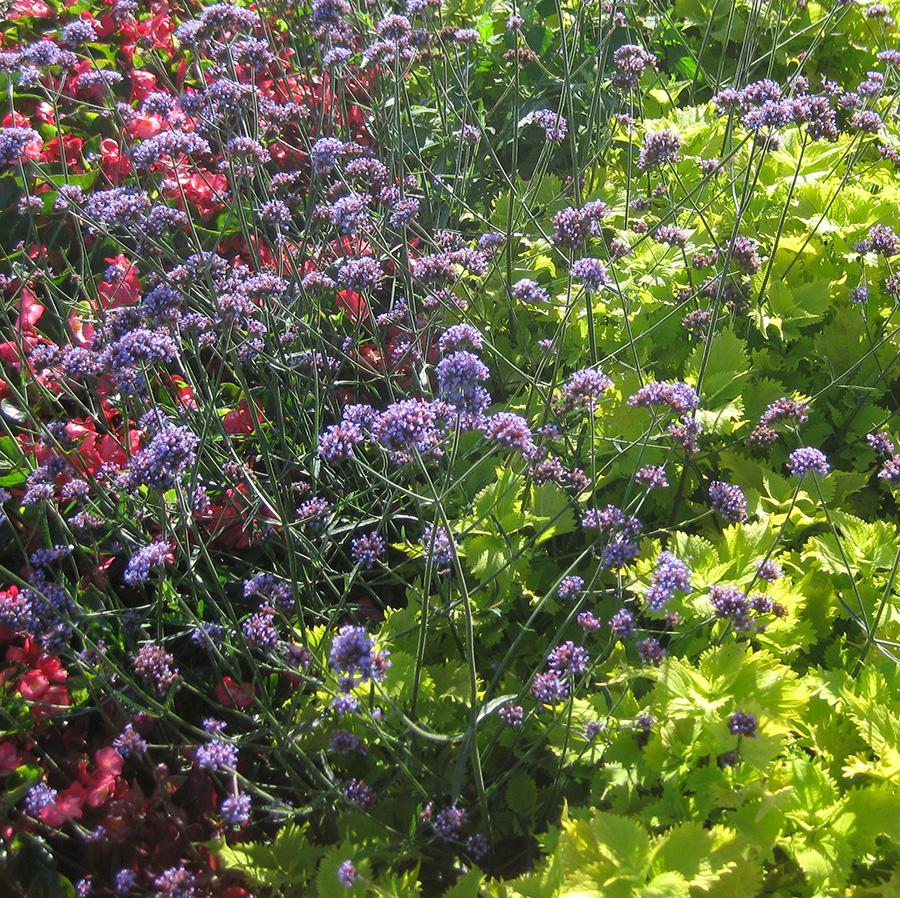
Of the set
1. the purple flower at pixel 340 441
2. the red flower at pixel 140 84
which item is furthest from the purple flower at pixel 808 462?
the red flower at pixel 140 84

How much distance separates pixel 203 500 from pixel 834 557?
1.61 meters

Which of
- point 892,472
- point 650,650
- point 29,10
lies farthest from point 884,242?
point 29,10

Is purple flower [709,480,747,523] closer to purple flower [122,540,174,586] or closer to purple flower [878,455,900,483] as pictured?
purple flower [878,455,900,483]

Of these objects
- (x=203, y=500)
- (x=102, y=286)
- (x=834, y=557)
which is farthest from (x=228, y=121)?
(x=834, y=557)

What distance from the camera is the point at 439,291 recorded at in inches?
109

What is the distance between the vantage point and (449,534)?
1.65 metres

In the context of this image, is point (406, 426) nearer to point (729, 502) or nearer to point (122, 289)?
point (729, 502)

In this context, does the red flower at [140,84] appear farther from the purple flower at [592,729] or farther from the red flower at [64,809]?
the purple flower at [592,729]

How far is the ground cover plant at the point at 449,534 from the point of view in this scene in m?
1.93

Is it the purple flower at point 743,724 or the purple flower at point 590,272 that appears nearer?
the purple flower at point 743,724

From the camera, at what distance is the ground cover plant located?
1926 millimetres

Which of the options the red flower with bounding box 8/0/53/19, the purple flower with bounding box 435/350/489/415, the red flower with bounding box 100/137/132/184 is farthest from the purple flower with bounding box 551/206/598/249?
the red flower with bounding box 8/0/53/19

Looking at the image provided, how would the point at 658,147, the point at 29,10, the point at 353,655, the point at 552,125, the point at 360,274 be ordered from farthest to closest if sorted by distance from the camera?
the point at 29,10 < the point at 552,125 < the point at 658,147 < the point at 360,274 < the point at 353,655

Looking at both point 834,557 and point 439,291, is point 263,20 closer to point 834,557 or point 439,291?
point 439,291
